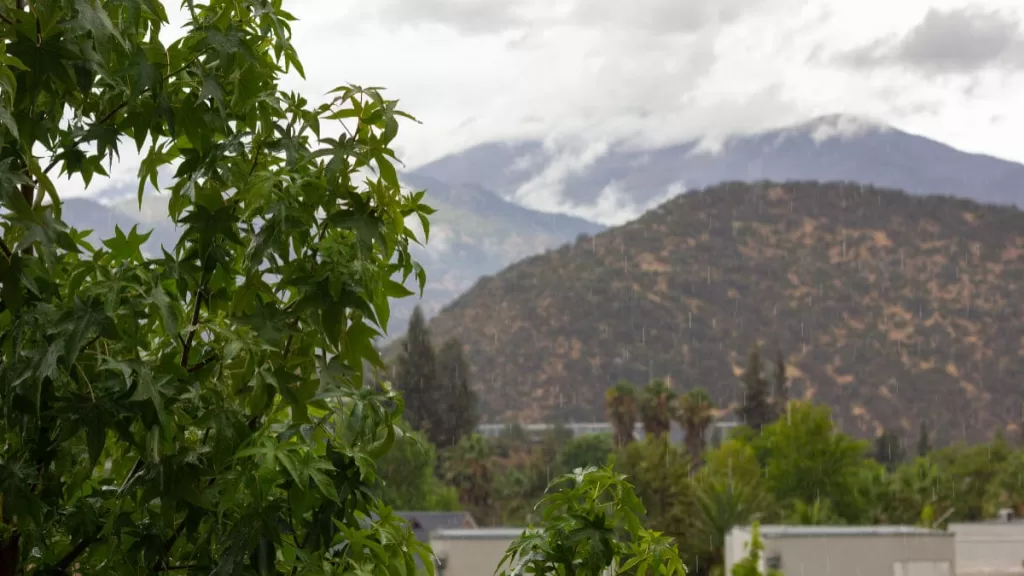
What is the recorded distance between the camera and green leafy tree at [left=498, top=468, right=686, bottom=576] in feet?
4.48

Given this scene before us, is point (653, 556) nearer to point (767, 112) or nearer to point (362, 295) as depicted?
point (362, 295)

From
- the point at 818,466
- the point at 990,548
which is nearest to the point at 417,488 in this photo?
the point at 818,466

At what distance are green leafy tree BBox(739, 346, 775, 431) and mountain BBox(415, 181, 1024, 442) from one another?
3.44 meters

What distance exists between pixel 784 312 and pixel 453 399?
23786 millimetres

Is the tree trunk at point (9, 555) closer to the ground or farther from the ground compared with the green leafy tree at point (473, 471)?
farther from the ground

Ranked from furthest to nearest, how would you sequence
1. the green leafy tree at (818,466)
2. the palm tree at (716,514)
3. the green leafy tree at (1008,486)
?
the green leafy tree at (1008,486) < the green leafy tree at (818,466) < the palm tree at (716,514)

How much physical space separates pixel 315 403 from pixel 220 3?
533 mm

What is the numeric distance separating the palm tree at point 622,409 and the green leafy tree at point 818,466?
25.0 ft

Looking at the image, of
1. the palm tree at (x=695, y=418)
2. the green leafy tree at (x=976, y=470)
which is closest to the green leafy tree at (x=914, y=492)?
the green leafy tree at (x=976, y=470)

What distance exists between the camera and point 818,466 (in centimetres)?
4988

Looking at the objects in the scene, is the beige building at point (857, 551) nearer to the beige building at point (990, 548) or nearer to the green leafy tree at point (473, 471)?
the beige building at point (990, 548)

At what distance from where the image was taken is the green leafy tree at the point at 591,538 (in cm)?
136

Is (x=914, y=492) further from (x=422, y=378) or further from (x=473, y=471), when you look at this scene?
(x=422, y=378)

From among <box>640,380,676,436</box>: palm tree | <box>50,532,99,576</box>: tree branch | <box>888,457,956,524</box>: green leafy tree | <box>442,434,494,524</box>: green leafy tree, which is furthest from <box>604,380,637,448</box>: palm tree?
<box>50,532,99,576</box>: tree branch
